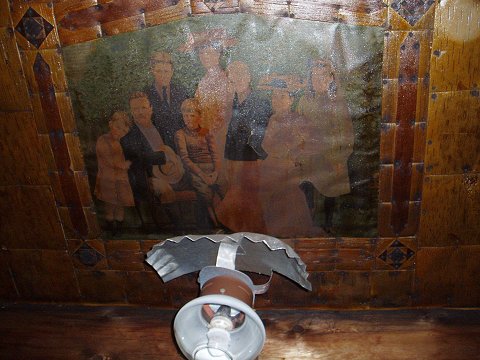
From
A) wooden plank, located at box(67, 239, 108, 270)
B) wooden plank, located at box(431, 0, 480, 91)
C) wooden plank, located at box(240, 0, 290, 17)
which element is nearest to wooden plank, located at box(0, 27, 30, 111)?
wooden plank, located at box(67, 239, 108, 270)

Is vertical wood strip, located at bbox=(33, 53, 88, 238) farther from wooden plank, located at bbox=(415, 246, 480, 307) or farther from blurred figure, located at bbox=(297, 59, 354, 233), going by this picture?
wooden plank, located at bbox=(415, 246, 480, 307)

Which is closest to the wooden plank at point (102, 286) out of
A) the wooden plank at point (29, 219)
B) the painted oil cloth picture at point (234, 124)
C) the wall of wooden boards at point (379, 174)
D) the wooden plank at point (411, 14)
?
the wall of wooden boards at point (379, 174)

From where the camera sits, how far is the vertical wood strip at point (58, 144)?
2.09m

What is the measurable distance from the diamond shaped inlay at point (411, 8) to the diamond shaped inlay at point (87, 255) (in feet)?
7.78

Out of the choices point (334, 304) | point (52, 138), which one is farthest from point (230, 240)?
point (52, 138)

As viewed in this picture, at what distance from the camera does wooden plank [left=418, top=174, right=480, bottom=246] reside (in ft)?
6.93

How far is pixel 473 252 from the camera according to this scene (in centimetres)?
225

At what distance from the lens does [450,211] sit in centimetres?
217

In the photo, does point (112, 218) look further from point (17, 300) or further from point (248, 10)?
point (248, 10)

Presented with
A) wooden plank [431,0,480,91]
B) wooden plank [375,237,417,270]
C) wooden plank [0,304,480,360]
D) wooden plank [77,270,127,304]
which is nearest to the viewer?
wooden plank [431,0,480,91]

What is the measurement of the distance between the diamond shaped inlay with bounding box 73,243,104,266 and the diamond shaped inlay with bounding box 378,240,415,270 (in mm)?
1916

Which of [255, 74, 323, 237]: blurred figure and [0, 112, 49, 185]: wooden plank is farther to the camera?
[0, 112, 49, 185]: wooden plank

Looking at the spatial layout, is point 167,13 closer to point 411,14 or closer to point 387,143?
point 411,14

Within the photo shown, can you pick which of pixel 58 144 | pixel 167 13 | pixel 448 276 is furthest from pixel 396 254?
pixel 58 144
